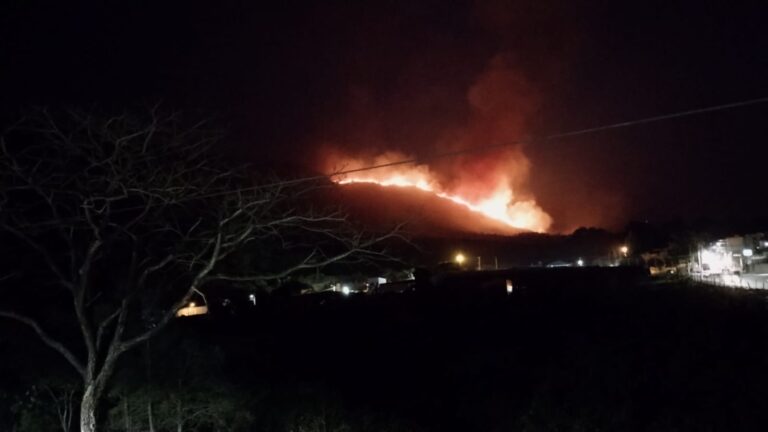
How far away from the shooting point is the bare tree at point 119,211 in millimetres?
9859

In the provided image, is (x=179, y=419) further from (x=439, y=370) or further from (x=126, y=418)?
(x=439, y=370)

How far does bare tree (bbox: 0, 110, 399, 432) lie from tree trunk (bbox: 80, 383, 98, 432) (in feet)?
0.05

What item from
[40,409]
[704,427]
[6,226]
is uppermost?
[6,226]

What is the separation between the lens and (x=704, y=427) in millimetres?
10141

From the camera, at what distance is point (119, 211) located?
10.9 m

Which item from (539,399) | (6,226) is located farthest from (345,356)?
(6,226)

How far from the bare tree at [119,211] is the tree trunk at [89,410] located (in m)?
0.02

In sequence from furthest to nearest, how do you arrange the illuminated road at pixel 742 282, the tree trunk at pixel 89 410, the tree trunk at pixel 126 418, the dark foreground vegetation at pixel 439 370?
the illuminated road at pixel 742 282
the dark foreground vegetation at pixel 439 370
the tree trunk at pixel 126 418
the tree trunk at pixel 89 410

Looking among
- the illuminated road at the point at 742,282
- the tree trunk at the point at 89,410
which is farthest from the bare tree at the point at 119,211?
the illuminated road at the point at 742,282

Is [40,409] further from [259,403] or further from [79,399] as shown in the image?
[259,403]

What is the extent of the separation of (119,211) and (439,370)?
9.69m

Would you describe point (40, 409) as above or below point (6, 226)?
below

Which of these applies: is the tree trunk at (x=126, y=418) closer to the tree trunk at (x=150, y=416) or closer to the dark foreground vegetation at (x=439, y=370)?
the dark foreground vegetation at (x=439, y=370)

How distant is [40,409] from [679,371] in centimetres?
1238
